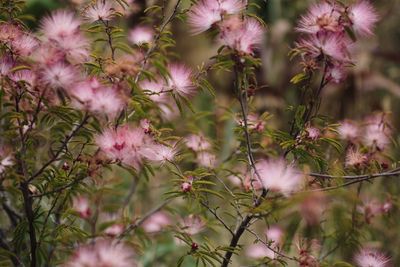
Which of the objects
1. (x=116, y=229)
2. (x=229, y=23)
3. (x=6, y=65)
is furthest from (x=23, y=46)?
(x=116, y=229)

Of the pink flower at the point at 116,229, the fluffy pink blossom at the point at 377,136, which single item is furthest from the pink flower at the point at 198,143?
the fluffy pink blossom at the point at 377,136

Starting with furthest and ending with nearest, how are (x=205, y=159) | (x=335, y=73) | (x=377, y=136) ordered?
(x=205, y=159) < (x=377, y=136) < (x=335, y=73)

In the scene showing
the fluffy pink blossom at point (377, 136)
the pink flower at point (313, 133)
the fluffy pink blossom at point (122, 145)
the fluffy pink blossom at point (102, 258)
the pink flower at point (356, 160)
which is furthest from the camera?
the fluffy pink blossom at point (377, 136)

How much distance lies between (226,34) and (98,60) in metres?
0.28

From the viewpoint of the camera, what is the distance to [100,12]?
3.69 ft

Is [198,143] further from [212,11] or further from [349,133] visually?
[212,11]

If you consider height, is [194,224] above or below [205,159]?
below

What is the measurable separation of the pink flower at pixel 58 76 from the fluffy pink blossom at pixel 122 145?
135 mm

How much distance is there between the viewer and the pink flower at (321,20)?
983mm

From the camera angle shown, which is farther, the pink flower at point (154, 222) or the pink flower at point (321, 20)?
the pink flower at point (154, 222)

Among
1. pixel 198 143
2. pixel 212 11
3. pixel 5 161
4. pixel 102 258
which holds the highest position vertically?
pixel 198 143

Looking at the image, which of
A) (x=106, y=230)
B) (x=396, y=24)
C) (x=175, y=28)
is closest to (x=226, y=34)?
(x=106, y=230)

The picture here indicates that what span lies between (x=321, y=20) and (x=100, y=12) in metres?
0.48

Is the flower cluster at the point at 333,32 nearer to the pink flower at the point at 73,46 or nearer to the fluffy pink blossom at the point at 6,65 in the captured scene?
the pink flower at the point at 73,46
